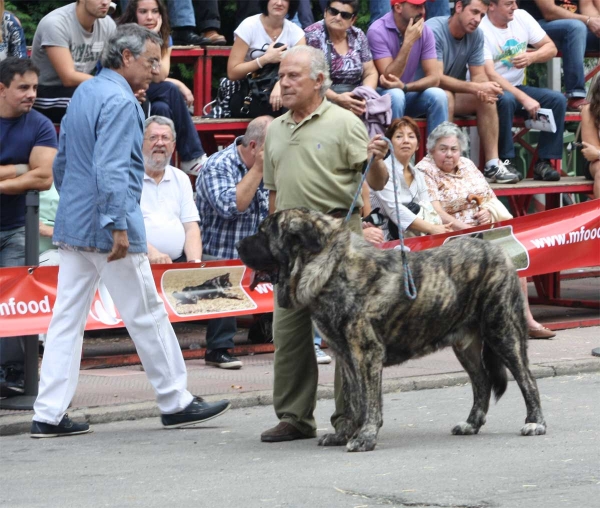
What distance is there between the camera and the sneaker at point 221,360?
10.1 metres

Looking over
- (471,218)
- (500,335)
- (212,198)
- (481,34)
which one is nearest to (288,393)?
(500,335)

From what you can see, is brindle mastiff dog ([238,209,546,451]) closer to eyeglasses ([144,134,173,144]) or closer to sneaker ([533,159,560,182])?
eyeglasses ([144,134,173,144])

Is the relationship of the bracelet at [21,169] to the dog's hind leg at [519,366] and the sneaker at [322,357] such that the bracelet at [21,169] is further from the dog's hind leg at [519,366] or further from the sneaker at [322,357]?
the dog's hind leg at [519,366]

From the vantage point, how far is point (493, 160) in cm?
1306

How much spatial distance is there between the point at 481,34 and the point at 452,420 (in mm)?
6163

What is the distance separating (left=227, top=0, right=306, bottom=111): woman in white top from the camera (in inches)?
464

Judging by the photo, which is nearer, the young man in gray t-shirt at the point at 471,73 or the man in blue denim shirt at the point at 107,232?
the man in blue denim shirt at the point at 107,232

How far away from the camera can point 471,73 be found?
43.7 feet

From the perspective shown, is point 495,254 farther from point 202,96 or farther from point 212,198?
point 202,96

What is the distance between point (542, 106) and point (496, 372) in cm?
683

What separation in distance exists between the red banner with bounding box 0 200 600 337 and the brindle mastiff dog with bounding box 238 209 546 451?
2464mm

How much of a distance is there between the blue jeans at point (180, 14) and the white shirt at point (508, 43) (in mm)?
3165

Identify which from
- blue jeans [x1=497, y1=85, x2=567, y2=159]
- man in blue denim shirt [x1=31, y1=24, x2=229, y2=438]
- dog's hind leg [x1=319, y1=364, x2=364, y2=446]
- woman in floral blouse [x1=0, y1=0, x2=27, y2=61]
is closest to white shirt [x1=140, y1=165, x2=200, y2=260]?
woman in floral blouse [x1=0, y1=0, x2=27, y2=61]

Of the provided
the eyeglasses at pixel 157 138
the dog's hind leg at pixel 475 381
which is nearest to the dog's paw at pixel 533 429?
the dog's hind leg at pixel 475 381
